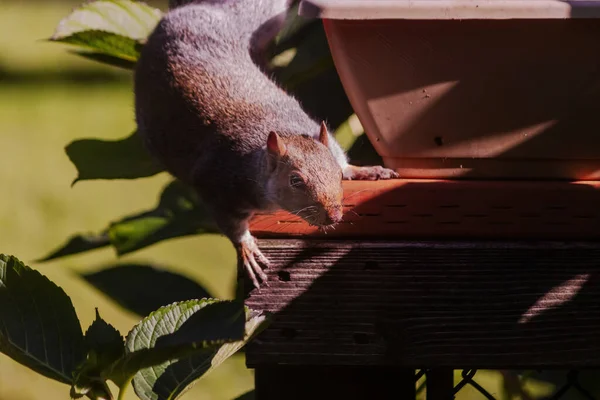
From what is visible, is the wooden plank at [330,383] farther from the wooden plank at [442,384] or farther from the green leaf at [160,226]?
the green leaf at [160,226]

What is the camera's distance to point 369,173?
4.11 feet

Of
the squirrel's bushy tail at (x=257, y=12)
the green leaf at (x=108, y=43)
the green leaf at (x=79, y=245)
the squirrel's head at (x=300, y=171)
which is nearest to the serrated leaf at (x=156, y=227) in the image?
the green leaf at (x=79, y=245)

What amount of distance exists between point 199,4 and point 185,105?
0.37 metres

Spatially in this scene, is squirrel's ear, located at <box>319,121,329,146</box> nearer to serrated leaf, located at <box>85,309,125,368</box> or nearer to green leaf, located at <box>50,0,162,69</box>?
green leaf, located at <box>50,0,162,69</box>

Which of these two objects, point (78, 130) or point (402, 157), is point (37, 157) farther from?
point (402, 157)

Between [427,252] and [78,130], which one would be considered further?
[78,130]

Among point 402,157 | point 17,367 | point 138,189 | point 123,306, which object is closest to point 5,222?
point 138,189

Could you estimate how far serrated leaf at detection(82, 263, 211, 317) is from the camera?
1591 mm

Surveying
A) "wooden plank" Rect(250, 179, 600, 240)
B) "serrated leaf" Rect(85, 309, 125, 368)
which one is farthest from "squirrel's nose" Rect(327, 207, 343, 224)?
"serrated leaf" Rect(85, 309, 125, 368)

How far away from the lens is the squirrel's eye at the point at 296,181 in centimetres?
149

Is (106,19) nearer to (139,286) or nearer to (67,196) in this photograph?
(139,286)

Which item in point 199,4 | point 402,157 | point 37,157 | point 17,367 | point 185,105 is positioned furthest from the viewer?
point 37,157

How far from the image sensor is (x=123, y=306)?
1598 millimetres

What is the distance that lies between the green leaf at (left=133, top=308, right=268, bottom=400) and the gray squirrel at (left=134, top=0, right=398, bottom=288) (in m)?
0.38
